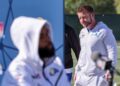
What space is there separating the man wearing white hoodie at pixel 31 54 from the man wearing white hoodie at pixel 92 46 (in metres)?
2.78

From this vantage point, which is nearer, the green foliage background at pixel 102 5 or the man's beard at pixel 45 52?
the man's beard at pixel 45 52

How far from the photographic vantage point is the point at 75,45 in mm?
7652

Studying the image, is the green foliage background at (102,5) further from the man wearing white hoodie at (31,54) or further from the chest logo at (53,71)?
the man wearing white hoodie at (31,54)

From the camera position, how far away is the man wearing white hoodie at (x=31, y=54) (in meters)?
3.75

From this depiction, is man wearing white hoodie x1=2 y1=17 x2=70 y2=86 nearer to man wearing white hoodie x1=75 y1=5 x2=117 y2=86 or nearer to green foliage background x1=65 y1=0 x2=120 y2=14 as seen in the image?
man wearing white hoodie x1=75 y1=5 x2=117 y2=86

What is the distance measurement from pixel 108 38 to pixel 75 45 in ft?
3.25

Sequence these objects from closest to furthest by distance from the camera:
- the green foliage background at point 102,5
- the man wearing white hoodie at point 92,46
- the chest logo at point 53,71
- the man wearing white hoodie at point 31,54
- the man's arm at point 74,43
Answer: the man wearing white hoodie at point 31,54
the chest logo at point 53,71
the man wearing white hoodie at point 92,46
the man's arm at point 74,43
the green foliage background at point 102,5

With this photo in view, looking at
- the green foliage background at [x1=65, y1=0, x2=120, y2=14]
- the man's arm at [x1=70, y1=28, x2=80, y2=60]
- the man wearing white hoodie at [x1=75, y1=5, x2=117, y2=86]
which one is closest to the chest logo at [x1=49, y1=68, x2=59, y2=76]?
the man wearing white hoodie at [x1=75, y1=5, x2=117, y2=86]

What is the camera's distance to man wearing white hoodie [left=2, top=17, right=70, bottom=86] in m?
3.75

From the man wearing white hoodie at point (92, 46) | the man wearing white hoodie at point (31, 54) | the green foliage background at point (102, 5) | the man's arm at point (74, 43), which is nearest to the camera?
the man wearing white hoodie at point (31, 54)

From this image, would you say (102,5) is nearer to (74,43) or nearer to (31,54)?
(74,43)

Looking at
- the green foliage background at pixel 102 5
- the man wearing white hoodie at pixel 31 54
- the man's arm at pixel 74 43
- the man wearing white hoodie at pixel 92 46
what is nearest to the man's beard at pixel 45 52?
the man wearing white hoodie at pixel 31 54

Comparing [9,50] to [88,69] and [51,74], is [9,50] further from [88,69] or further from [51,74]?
[51,74]

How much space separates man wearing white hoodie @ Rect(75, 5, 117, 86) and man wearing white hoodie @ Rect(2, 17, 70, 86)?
9.14 feet
